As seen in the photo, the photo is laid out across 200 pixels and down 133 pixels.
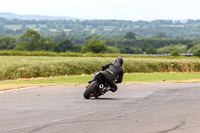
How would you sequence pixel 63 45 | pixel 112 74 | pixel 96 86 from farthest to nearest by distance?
pixel 63 45, pixel 112 74, pixel 96 86

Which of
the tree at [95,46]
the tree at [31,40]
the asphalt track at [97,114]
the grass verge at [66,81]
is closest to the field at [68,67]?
the grass verge at [66,81]

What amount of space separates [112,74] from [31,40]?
121965 millimetres

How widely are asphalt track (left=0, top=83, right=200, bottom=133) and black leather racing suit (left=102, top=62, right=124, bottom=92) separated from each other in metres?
0.89

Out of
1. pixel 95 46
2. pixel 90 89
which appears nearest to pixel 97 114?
pixel 90 89

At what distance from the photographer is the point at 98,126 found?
10219 mm

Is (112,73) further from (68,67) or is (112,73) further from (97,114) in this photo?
(68,67)

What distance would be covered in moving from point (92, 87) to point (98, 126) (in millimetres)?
5911

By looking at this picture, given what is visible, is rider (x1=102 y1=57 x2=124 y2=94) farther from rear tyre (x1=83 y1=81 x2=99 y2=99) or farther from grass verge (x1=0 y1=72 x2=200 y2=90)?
grass verge (x1=0 y1=72 x2=200 y2=90)

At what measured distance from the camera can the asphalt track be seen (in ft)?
32.7

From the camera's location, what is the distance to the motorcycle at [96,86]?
1608 cm

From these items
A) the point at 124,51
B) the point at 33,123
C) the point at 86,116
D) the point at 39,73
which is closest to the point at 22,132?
the point at 33,123

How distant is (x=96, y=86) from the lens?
16.2m

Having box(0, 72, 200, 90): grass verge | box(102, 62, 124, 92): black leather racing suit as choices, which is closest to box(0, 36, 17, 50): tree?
box(0, 72, 200, 90): grass verge

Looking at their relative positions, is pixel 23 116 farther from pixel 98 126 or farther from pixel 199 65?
pixel 199 65
